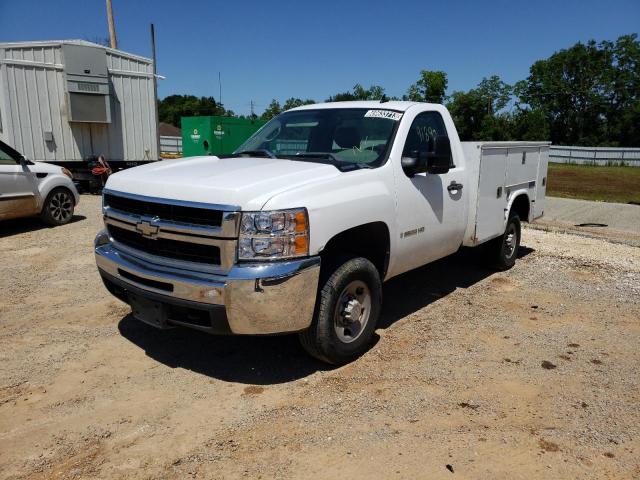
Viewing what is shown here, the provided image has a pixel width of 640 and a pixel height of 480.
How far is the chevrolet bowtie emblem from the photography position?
12.1 feet

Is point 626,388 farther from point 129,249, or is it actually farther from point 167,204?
point 129,249

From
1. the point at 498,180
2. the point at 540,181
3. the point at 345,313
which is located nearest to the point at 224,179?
the point at 345,313

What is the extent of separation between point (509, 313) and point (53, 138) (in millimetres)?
12041

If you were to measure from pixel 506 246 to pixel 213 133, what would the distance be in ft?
41.7

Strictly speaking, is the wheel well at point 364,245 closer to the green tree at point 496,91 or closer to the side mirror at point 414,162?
the side mirror at point 414,162

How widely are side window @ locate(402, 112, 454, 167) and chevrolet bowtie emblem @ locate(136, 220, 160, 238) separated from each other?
2.21 m

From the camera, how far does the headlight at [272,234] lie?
3365 millimetres

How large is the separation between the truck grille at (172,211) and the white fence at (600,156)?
41.5 metres

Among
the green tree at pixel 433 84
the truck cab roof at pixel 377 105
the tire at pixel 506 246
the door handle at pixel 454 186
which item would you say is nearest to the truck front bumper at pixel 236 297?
the truck cab roof at pixel 377 105

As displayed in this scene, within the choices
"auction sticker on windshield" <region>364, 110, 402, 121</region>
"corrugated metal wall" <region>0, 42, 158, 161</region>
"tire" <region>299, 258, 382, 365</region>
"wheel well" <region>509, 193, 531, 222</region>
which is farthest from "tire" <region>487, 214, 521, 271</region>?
"corrugated metal wall" <region>0, 42, 158, 161</region>

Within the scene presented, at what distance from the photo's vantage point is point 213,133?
17641 millimetres

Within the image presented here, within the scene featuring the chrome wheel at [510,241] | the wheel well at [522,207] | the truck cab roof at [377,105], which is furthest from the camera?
the wheel well at [522,207]

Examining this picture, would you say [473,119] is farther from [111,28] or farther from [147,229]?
[147,229]

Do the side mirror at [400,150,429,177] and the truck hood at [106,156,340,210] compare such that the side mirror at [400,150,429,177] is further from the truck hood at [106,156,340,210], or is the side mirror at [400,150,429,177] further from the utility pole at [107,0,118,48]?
the utility pole at [107,0,118,48]
